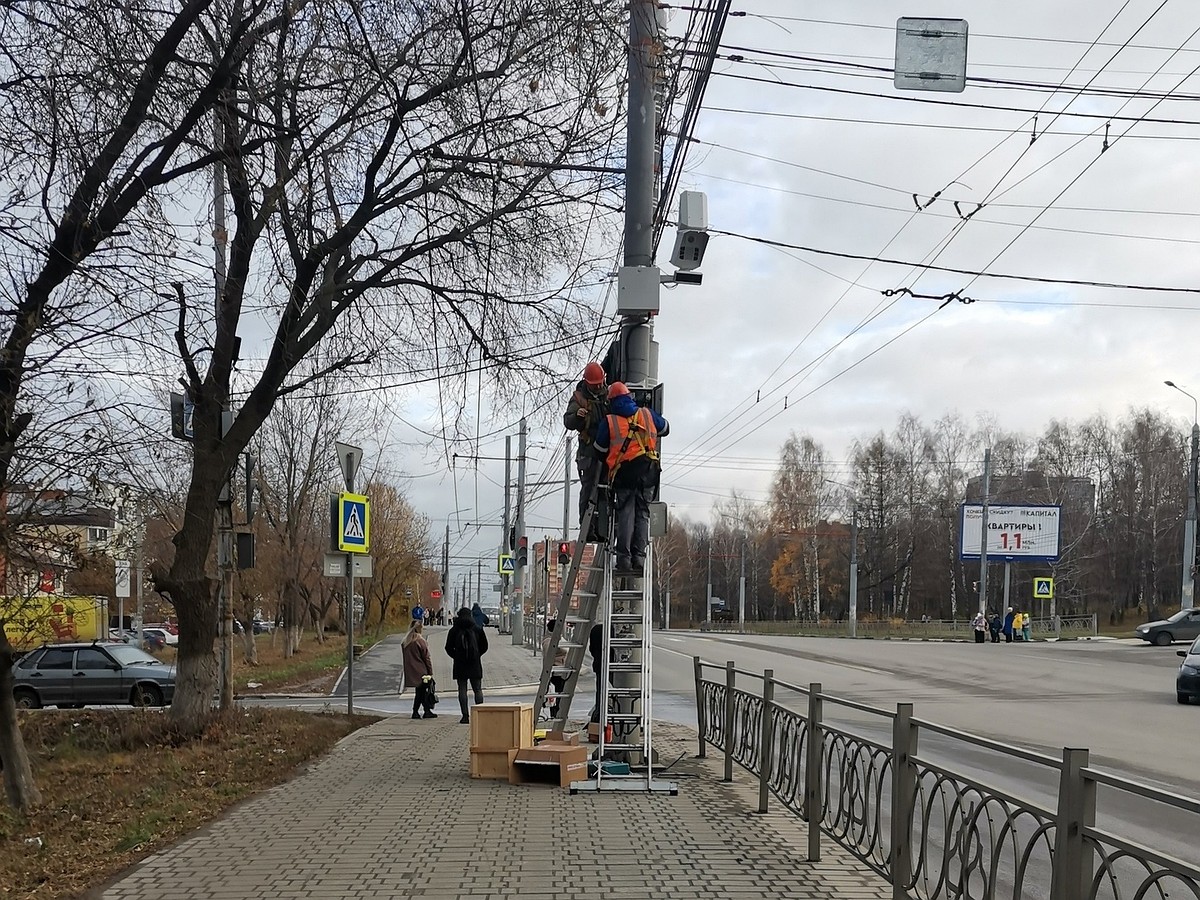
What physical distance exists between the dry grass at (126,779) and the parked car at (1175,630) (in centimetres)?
3463

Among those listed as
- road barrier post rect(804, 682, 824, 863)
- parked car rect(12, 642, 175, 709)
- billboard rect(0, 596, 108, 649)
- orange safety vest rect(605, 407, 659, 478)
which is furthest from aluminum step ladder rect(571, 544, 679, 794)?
parked car rect(12, 642, 175, 709)

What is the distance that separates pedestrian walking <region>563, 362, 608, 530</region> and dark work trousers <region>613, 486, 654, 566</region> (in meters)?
0.43

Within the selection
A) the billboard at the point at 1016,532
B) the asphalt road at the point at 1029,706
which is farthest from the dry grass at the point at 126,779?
the billboard at the point at 1016,532

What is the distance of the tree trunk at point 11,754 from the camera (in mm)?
10453

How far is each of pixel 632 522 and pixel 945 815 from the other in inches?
219

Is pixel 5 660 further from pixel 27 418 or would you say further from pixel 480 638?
pixel 480 638

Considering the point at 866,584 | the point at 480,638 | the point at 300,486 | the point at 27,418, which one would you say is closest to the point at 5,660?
the point at 27,418

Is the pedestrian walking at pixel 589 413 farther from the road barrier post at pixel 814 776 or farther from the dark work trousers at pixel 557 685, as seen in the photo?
the road barrier post at pixel 814 776

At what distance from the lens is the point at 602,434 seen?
34.0ft

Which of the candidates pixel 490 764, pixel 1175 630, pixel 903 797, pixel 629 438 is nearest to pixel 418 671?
pixel 490 764

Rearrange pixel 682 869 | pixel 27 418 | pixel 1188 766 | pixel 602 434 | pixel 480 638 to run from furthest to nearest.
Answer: pixel 480 638, pixel 1188 766, pixel 602 434, pixel 27 418, pixel 682 869

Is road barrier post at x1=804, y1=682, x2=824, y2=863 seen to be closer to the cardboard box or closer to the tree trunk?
the cardboard box

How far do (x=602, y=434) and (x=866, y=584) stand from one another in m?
89.7

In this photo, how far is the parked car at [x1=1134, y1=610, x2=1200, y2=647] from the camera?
137 ft
